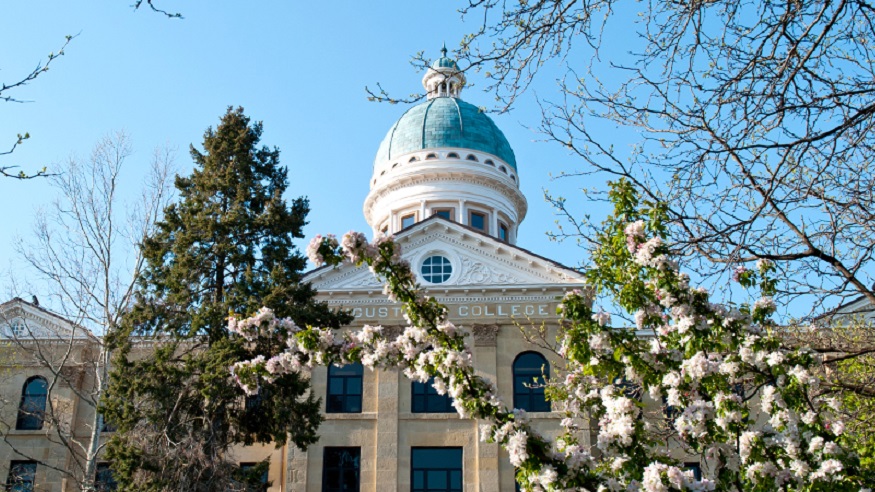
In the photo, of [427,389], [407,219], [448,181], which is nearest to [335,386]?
[427,389]

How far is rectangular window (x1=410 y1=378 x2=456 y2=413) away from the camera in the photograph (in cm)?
2919

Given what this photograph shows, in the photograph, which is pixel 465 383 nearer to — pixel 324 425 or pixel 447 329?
pixel 447 329

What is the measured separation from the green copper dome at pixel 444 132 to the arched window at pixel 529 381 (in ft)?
56.8

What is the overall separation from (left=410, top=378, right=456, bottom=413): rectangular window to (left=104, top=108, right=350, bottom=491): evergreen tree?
306 inches

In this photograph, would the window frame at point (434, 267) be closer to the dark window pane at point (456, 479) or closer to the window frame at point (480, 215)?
the dark window pane at point (456, 479)

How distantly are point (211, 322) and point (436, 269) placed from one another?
459 inches

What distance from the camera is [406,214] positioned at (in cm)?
4347

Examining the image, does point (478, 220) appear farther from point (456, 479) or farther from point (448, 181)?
point (456, 479)

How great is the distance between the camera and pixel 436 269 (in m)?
31.1

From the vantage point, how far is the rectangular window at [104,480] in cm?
2180

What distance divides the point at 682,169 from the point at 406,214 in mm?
34154

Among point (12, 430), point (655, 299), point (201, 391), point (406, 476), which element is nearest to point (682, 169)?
point (655, 299)

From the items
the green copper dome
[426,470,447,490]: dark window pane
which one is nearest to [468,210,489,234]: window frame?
the green copper dome

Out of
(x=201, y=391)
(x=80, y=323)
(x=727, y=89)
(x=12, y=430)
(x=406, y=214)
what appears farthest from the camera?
(x=406, y=214)
